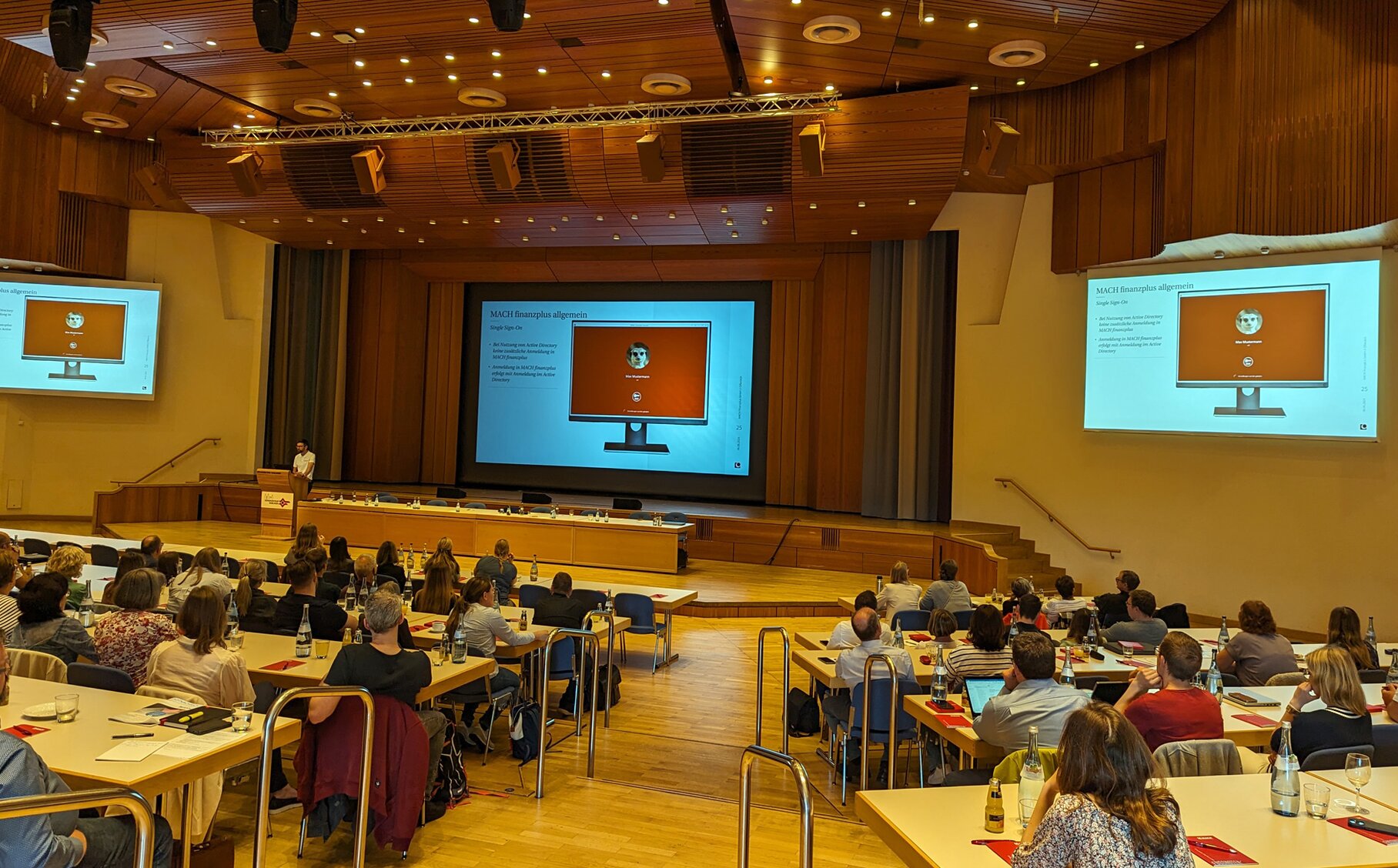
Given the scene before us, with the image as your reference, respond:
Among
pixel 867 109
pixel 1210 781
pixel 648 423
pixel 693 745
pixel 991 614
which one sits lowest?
pixel 693 745

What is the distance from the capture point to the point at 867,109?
10492 millimetres

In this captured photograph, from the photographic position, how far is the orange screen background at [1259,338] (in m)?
9.70

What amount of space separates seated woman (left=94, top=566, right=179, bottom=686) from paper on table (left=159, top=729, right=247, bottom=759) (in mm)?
1340

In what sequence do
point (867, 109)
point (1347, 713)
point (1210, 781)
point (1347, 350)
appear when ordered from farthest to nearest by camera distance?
point (867, 109) < point (1347, 350) < point (1347, 713) < point (1210, 781)

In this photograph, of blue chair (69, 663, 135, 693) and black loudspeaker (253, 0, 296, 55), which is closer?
blue chair (69, 663, 135, 693)

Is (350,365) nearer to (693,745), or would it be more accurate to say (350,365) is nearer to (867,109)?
(867,109)

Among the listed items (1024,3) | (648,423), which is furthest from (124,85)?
(1024,3)

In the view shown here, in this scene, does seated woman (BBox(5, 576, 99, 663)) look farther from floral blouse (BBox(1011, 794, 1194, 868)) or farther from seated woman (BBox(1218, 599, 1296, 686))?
seated woman (BBox(1218, 599, 1296, 686))

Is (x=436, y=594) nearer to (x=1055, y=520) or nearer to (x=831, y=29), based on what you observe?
(x=831, y=29)

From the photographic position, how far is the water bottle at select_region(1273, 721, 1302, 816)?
295 cm

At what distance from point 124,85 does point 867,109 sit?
29.7 ft

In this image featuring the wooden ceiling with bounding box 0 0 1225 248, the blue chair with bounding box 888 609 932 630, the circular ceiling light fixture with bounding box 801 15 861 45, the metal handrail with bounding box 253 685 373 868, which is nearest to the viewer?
the metal handrail with bounding box 253 685 373 868

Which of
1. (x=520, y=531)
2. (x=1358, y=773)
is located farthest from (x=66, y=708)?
(x=520, y=531)

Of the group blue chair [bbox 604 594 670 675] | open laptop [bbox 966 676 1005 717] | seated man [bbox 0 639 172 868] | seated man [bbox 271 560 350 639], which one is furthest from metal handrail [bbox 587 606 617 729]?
seated man [bbox 0 639 172 868]
